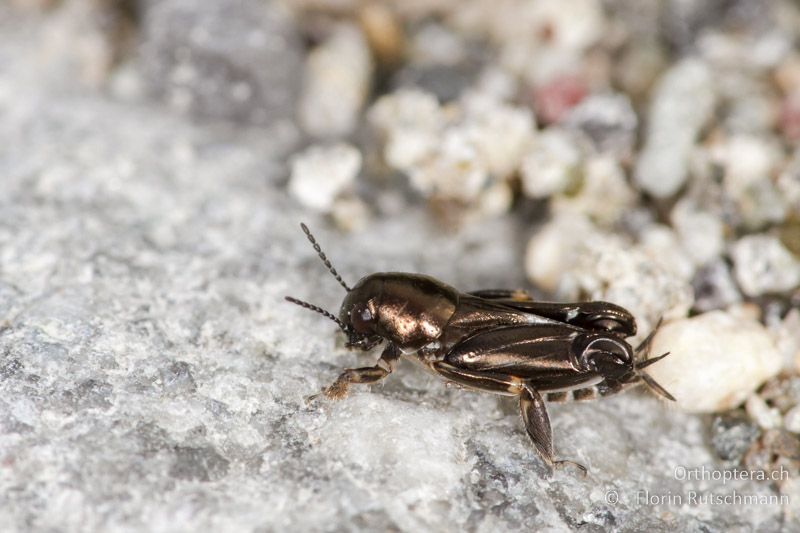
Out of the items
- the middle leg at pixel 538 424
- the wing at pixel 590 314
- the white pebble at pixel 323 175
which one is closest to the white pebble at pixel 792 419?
the wing at pixel 590 314

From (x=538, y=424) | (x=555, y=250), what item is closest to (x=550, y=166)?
(x=555, y=250)

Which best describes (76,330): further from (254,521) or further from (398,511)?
(398,511)

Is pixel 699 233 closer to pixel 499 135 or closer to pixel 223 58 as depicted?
pixel 499 135

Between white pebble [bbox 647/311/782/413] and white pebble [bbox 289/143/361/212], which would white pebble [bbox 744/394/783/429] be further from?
white pebble [bbox 289/143/361/212]

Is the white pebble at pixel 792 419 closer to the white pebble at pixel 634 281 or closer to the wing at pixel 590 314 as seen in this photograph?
the white pebble at pixel 634 281

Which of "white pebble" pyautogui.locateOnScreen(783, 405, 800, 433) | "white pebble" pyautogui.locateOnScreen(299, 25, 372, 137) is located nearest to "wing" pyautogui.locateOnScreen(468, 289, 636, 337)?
"white pebble" pyautogui.locateOnScreen(783, 405, 800, 433)

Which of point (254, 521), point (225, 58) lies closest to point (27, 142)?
point (225, 58)
